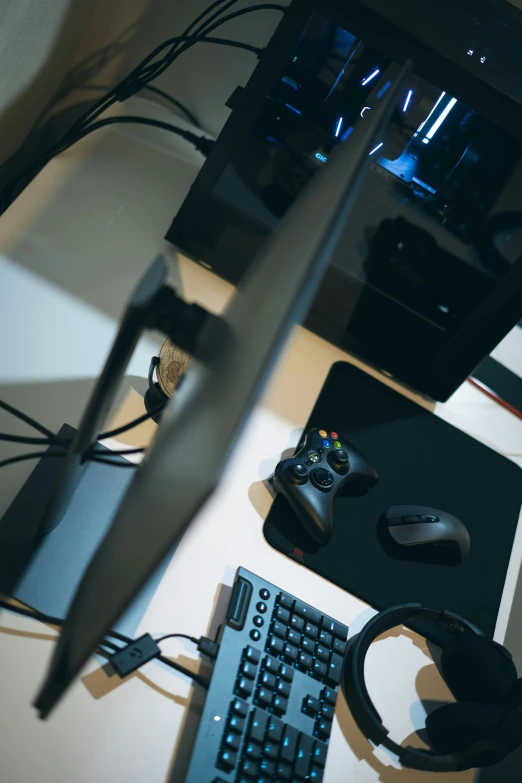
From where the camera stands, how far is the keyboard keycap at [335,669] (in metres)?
0.70

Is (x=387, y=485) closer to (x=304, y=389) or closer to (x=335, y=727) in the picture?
(x=304, y=389)

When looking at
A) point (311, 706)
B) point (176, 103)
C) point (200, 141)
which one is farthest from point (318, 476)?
point (176, 103)

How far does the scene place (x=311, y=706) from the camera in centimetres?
67

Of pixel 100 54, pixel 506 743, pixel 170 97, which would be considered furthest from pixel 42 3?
pixel 506 743

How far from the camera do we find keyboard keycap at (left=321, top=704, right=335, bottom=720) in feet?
2.22

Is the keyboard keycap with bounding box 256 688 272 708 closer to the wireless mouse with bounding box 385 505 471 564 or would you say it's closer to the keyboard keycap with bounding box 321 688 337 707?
the keyboard keycap with bounding box 321 688 337 707

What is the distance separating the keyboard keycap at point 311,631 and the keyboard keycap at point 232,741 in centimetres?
14

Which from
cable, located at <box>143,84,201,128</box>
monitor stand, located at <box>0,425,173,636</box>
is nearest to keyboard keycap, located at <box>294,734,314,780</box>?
monitor stand, located at <box>0,425,173,636</box>

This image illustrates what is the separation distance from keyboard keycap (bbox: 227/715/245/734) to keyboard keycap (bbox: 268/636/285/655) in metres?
0.08

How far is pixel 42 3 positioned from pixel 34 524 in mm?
617

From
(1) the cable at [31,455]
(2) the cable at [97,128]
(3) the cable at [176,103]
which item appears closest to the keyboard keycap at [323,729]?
(1) the cable at [31,455]

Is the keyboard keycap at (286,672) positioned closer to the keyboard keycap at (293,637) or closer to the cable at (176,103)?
the keyboard keycap at (293,637)

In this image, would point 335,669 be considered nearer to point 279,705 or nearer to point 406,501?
point 279,705

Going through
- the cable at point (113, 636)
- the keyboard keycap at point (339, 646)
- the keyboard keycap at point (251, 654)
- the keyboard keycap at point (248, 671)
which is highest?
the keyboard keycap at point (339, 646)
